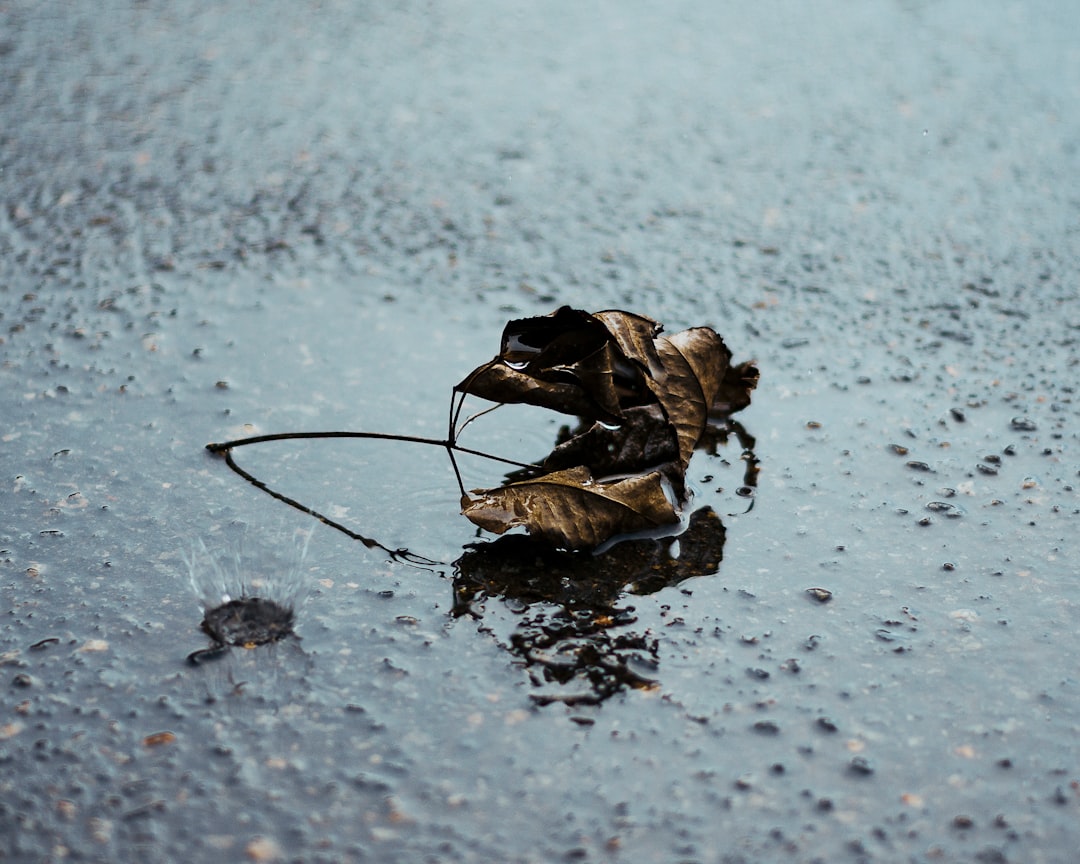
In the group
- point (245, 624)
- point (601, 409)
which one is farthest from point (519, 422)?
point (245, 624)

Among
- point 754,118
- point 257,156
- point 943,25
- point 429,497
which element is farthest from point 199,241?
point 943,25

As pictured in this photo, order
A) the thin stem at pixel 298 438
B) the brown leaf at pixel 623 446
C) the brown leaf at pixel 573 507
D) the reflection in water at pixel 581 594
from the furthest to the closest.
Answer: the thin stem at pixel 298 438
the brown leaf at pixel 623 446
the brown leaf at pixel 573 507
the reflection in water at pixel 581 594

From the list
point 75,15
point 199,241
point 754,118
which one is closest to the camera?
point 199,241

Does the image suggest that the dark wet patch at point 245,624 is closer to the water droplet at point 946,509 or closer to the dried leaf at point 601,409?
the dried leaf at point 601,409

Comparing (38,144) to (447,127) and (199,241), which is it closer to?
(199,241)

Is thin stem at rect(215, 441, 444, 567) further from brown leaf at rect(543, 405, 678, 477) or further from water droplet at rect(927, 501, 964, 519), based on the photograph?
water droplet at rect(927, 501, 964, 519)

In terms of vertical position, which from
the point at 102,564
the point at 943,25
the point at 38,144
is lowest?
the point at 102,564

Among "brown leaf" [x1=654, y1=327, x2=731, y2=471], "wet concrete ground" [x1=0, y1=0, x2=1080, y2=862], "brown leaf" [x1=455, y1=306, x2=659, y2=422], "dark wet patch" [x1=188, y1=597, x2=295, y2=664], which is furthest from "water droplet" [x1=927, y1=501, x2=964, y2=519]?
"dark wet patch" [x1=188, y1=597, x2=295, y2=664]

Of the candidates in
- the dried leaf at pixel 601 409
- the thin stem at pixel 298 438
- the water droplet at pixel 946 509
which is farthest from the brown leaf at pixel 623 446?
the water droplet at pixel 946 509

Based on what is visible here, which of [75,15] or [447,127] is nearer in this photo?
[447,127]
